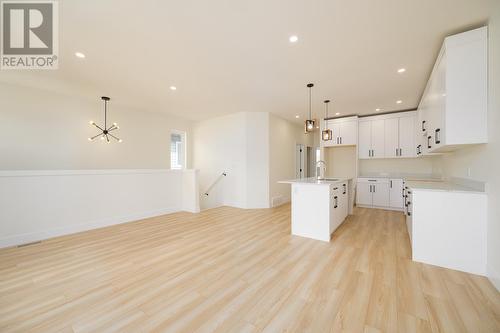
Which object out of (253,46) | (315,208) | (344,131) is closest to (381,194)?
(344,131)

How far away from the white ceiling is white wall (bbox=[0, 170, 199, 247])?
1.94 metres

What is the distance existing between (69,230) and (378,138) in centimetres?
806

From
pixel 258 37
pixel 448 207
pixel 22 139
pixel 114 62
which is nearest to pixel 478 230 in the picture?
pixel 448 207

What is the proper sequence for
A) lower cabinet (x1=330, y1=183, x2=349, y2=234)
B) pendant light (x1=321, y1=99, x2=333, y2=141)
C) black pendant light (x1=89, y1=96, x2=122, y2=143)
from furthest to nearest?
black pendant light (x1=89, y1=96, x2=122, y2=143) → pendant light (x1=321, y1=99, x2=333, y2=141) → lower cabinet (x1=330, y1=183, x2=349, y2=234)

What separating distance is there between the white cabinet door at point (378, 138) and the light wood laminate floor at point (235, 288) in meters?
3.22

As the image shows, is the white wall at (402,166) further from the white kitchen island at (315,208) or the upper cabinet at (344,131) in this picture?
the white kitchen island at (315,208)

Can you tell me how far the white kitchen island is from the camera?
3.29 meters

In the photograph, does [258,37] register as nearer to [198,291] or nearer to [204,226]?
[198,291]

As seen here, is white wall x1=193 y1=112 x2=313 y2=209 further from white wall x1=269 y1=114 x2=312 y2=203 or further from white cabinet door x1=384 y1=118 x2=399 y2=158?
white cabinet door x1=384 y1=118 x2=399 y2=158

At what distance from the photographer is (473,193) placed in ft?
7.35

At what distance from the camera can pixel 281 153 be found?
263 inches

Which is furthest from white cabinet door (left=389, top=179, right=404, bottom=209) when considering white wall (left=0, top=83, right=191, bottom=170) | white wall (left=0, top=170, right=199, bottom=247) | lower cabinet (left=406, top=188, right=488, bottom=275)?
white wall (left=0, top=83, right=191, bottom=170)

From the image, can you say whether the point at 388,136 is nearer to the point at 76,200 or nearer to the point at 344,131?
the point at 344,131

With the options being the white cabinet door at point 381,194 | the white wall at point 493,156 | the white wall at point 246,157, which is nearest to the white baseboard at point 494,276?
the white wall at point 493,156
